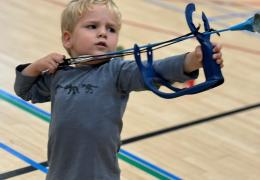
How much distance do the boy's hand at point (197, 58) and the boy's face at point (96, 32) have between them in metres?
0.29

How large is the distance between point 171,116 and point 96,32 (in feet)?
5.22

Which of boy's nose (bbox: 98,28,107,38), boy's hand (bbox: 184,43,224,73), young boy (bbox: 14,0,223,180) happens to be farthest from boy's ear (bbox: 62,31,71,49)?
boy's hand (bbox: 184,43,224,73)

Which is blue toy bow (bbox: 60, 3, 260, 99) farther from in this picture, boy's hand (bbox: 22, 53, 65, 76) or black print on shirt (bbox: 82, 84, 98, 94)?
boy's hand (bbox: 22, 53, 65, 76)

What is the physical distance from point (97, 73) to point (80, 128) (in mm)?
147

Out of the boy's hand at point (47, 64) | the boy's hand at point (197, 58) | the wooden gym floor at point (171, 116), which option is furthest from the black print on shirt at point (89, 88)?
the wooden gym floor at point (171, 116)

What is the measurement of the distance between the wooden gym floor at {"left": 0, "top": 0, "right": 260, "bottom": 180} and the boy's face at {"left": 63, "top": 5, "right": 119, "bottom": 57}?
952mm

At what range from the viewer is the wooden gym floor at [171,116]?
2.46 m

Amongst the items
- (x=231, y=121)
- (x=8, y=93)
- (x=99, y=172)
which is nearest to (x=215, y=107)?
(x=231, y=121)

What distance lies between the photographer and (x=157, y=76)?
1261 millimetres

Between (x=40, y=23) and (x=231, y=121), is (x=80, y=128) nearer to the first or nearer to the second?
(x=231, y=121)

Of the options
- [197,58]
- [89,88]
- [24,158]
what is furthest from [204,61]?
[24,158]

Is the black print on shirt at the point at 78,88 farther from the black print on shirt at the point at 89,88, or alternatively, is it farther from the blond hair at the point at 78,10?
the blond hair at the point at 78,10

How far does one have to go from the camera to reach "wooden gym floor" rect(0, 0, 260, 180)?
8.05 feet

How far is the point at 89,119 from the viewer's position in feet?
4.53
